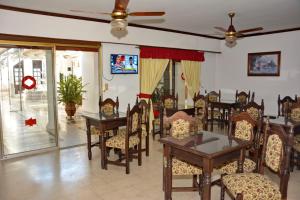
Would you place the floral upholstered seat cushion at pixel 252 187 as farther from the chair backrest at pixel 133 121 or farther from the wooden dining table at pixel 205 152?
the chair backrest at pixel 133 121

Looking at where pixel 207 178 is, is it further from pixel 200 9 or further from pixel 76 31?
pixel 76 31

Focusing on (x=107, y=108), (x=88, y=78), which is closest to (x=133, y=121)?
(x=107, y=108)

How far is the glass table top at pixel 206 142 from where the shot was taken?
7.86 ft

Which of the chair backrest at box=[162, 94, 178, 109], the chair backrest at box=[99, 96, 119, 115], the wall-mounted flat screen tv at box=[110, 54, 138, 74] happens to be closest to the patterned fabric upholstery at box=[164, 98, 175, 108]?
the chair backrest at box=[162, 94, 178, 109]

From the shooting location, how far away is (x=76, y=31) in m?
4.82

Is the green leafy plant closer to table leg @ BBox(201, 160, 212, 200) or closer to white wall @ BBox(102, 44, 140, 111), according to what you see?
white wall @ BBox(102, 44, 140, 111)

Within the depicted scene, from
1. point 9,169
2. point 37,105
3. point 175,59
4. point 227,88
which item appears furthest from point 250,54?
point 9,169

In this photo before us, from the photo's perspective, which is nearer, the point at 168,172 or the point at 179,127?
the point at 168,172

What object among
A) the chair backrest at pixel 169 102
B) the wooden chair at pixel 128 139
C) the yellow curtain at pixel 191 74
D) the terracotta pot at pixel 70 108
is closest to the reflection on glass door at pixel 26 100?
the wooden chair at pixel 128 139

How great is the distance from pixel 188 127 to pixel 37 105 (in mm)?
3392

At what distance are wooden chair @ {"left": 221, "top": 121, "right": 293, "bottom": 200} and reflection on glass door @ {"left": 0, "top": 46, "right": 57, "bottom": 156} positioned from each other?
148 inches

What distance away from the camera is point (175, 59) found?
21.7 ft

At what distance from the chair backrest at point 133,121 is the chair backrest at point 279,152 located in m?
1.89

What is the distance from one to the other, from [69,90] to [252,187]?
623 centimetres
